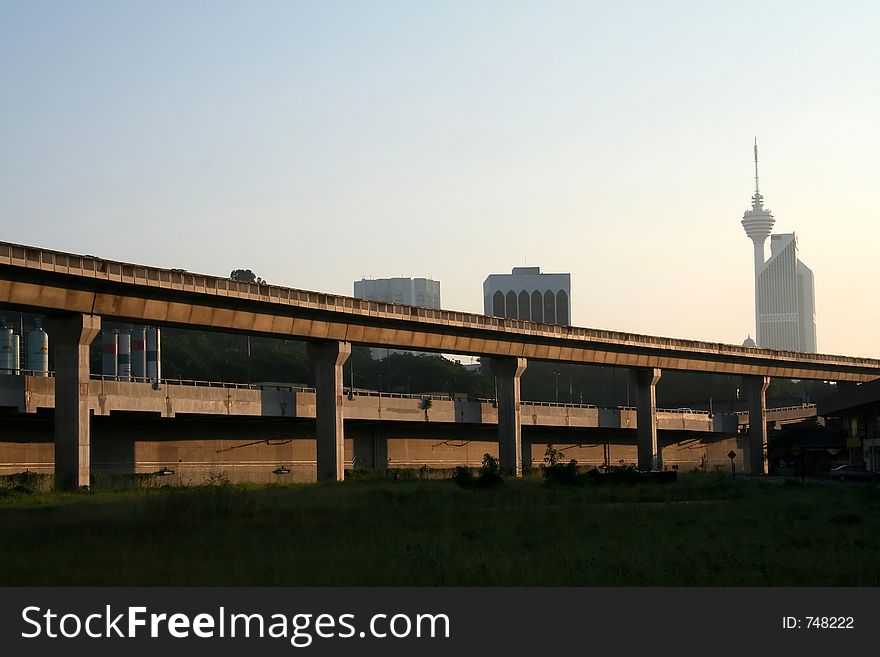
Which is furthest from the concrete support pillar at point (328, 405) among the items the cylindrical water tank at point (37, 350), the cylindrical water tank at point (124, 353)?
the cylindrical water tank at point (124, 353)

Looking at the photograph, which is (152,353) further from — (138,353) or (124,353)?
(124,353)

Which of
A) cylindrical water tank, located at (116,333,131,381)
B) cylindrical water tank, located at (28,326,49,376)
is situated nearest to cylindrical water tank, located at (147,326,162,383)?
cylindrical water tank, located at (116,333,131,381)

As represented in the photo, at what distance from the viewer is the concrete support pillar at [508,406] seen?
89.5 m

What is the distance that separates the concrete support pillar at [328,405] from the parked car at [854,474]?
32.6 meters

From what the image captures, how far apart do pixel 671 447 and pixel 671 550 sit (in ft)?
352

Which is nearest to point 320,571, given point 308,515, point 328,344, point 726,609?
point 726,609

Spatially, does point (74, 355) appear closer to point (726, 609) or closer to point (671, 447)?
point (726, 609)

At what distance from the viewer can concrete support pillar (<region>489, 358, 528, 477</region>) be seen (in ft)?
294

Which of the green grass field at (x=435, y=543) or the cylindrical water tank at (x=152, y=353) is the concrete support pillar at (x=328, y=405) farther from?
the cylindrical water tank at (x=152, y=353)

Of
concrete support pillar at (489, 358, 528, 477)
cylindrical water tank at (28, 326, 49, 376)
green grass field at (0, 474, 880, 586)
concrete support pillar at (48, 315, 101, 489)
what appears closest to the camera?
green grass field at (0, 474, 880, 586)

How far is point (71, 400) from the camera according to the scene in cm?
5769

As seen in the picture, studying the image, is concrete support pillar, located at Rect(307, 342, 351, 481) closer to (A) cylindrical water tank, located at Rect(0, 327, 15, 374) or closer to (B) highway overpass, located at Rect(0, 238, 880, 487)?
(B) highway overpass, located at Rect(0, 238, 880, 487)

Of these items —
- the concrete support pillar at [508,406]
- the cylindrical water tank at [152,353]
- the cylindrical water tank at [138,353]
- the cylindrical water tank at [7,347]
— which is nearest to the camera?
the cylindrical water tank at [7,347]

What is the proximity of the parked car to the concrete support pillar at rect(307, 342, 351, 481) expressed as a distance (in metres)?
32.6
